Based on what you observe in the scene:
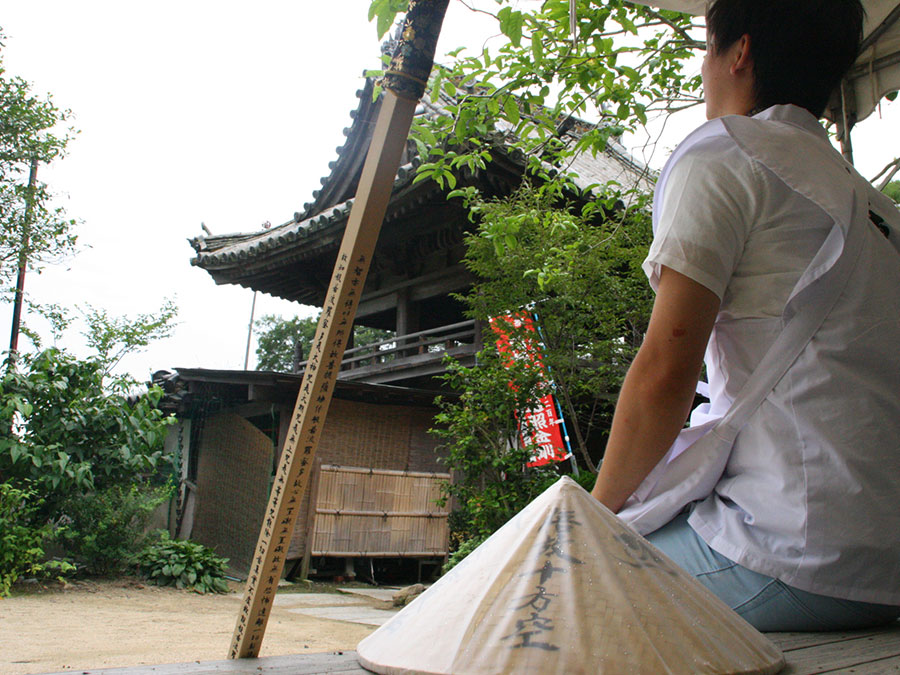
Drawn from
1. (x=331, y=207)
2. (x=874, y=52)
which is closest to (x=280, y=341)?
(x=331, y=207)

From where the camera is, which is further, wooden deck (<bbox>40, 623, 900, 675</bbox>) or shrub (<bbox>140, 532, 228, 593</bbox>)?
shrub (<bbox>140, 532, 228, 593</bbox>)

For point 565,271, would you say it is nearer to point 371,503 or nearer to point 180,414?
point 371,503

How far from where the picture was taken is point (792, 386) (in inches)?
41.9

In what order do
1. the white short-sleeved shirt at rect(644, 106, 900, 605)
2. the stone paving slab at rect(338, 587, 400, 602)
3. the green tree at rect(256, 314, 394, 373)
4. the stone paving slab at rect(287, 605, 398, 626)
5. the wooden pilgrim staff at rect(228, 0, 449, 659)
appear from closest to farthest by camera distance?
the white short-sleeved shirt at rect(644, 106, 900, 605)
the wooden pilgrim staff at rect(228, 0, 449, 659)
the stone paving slab at rect(287, 605, 398, 626)
the stone paving slab at rect(338, 587, 400, 602)
the green tree at rect(256, 314, 394, 373)

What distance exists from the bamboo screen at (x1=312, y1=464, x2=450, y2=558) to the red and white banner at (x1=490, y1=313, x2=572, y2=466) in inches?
102

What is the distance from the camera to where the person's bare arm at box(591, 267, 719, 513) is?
3.42 ft

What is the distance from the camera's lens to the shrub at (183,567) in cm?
782

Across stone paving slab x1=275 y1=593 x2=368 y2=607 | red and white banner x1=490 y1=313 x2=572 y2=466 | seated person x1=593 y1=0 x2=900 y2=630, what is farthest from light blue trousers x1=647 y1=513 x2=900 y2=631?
stone paving slab x1=275 y1=593 x2=368 y2=607

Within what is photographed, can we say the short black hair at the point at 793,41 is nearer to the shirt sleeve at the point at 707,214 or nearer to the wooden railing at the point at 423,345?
the shirt sleeve at the point at 707,214

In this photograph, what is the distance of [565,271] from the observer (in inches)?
223

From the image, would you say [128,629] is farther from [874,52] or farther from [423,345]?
[874,52]

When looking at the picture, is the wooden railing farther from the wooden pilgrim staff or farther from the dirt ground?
the wooden pilgrim staff

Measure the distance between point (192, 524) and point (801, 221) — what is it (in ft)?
35.4

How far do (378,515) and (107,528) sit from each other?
3.15 m
